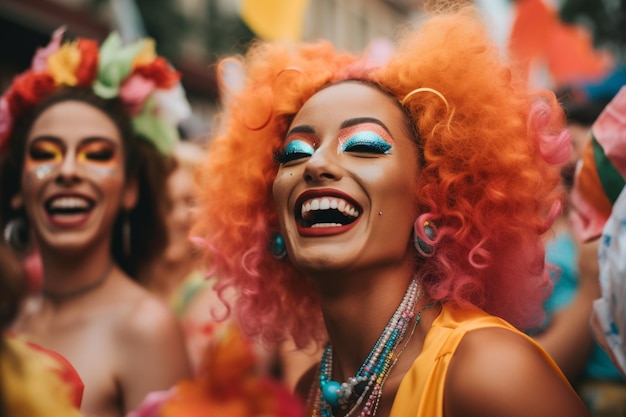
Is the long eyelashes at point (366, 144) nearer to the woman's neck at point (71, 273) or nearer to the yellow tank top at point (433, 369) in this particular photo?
the yellow tank top at point (433, 369)

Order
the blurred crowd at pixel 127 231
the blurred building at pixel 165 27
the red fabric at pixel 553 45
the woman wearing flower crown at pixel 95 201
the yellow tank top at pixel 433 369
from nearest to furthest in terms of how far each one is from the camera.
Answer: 1. the yellow tank top at pixel 433 369
2. the blurred crowd at pixel 127 231
3. the woman wearing flower crown at pixel 95 201
4. the red fabric at pixel 553 45
5. the blurred building at pixel 165 27

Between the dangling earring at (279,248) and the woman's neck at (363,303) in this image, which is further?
the dangling earring at (279,248)

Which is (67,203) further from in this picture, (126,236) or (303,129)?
(303,129)

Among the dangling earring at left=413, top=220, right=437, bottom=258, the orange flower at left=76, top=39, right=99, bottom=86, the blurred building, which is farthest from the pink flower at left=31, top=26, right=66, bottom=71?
the dangling earring at left=413, top=220, right=437, bottom=258

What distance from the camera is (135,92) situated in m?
3.39

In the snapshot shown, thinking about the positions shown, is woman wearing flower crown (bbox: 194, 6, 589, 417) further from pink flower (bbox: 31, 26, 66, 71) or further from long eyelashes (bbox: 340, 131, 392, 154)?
pink flower (bbox: 31, 26, 66, 71)

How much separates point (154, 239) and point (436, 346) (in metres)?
2.06

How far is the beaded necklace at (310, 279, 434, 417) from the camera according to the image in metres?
2.08

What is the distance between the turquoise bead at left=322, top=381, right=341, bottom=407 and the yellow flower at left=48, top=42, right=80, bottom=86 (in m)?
1.94

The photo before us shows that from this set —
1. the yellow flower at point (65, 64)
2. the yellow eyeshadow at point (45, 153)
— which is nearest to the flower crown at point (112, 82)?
the yellow flower at point (65, 64)

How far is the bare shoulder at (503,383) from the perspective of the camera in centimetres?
171

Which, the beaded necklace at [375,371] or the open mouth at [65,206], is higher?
the open mouth at [65,206]

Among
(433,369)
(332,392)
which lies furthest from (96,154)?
(433,369)

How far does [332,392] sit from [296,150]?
2.43 ft
